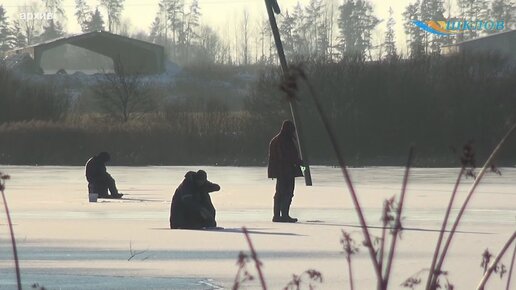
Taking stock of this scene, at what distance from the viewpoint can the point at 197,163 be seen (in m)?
57.8

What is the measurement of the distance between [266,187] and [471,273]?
23118 mm

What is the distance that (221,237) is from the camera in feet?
52.0

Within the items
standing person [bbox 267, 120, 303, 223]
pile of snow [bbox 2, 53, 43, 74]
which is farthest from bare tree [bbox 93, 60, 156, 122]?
standing person [bbox 267, 120, 303, 223]

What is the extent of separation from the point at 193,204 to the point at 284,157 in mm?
1834

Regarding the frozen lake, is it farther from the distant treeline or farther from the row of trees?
the row of trees

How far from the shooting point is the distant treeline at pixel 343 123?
60.7 metres

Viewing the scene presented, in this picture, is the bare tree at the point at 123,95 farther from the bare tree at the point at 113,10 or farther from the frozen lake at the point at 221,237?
the bare tree at the point at 113,10

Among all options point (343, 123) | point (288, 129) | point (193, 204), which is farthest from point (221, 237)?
point (343, 123)

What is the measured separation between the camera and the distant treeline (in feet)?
199

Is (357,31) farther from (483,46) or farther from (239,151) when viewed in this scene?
(239,151)

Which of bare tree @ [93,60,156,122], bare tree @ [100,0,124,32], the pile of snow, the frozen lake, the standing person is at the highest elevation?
bare tree @ [100,0,124,32]

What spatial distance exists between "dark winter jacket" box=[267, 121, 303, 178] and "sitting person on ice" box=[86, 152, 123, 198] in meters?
8.61

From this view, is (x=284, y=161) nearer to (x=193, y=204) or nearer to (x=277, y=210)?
(x=277, y=210)

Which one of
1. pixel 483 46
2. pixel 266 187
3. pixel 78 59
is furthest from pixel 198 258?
pixel 78 59
